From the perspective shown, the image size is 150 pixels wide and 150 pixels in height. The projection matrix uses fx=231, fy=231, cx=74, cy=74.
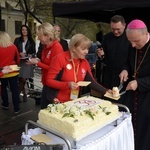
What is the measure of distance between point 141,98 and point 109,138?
1195mm

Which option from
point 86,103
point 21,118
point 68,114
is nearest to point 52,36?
point 86,103

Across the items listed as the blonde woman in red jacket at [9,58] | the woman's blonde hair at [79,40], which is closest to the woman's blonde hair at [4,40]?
the blonde woman in red jacket at [9,58]

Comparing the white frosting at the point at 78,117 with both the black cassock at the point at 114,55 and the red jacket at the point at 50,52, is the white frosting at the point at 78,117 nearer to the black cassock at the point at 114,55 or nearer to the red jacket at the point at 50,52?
the red jacket at the point at 50,52

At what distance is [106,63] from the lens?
13.6ft

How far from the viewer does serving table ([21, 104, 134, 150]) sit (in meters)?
1.56

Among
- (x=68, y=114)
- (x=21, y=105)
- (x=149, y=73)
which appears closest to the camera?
(x=68, y=114)

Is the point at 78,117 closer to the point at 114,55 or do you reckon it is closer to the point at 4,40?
the point at 114,55

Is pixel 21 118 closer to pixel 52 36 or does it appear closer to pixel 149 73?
pixel 52 36

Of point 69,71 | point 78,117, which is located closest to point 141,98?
point 69,71

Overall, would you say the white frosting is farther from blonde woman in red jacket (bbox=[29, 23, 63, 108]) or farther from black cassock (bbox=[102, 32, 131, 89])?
black cassock (bbox=[102, 32, 131, 89])

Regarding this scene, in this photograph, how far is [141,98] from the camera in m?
2.80

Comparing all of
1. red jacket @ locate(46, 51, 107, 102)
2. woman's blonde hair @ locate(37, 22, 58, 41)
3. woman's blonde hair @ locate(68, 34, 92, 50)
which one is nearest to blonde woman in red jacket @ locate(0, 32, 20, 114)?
woman's blonde hair @ locate(37, 22, 58, 41)

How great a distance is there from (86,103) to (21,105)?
3.37m

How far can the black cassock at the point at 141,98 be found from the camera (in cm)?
263
